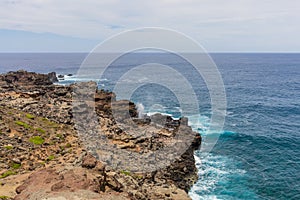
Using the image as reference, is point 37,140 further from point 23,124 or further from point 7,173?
point 7,173

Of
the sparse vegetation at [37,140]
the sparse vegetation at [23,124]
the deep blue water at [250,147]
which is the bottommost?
the deep blue water at [250,147]

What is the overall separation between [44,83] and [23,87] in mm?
11525

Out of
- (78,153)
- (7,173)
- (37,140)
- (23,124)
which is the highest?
(23,124)

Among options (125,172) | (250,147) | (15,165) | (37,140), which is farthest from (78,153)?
(250,147)

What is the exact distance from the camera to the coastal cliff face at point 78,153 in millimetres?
26922

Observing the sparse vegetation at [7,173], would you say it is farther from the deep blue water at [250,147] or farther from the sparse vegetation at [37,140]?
the deep blue water at [250,147]

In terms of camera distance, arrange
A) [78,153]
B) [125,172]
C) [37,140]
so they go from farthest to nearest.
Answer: [37,140], [78,153], [125,172]

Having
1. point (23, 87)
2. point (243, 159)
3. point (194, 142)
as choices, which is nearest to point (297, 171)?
point (243, 159)

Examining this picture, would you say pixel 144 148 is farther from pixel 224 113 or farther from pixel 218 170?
pixel 224 113

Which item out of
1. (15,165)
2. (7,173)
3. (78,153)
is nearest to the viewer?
(7,173)

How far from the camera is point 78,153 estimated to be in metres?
39.3

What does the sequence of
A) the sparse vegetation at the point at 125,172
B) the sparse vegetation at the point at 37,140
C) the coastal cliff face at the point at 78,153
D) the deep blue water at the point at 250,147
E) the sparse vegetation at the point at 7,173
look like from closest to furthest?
the coastal cliff face at the point at 78,153
the sparse vegetation at the point at 7,173
the sparse vegetation at the point at 125,172
the sparse vegetation at the point at 37,140
the deep blue water at the point at 250,147

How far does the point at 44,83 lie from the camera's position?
10894 centimetres

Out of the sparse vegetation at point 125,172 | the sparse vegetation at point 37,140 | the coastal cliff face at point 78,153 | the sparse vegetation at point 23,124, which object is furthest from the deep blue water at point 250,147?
the sparse vegetation at point 23,124
